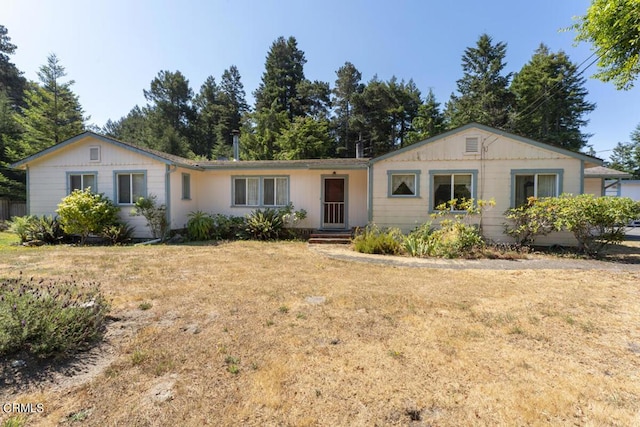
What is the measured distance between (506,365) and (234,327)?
116 inches

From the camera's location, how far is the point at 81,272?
6.38 m

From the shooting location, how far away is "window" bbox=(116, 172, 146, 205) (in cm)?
1173

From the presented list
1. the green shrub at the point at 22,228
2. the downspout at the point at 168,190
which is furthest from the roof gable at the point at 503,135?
the green shrub at the point at 22,228

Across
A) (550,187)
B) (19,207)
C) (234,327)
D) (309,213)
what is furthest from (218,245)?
(19,207)

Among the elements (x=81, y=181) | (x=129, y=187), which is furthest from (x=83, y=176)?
(x=129, y=187)

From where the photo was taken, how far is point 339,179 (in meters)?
12.5

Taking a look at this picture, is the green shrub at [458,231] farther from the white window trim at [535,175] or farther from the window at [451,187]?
the white window trim at [535,175]

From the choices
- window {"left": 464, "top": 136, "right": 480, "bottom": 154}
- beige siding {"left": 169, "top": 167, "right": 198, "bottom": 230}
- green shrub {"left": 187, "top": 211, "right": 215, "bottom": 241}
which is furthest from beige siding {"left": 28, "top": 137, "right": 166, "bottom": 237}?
window {"left": 464, "top": 136, "right": 480, "bottom": 154}

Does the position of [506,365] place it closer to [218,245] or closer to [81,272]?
[81,272]

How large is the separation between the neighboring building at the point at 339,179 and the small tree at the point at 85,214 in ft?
2.11

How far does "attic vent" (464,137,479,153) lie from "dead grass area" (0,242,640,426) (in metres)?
5.36

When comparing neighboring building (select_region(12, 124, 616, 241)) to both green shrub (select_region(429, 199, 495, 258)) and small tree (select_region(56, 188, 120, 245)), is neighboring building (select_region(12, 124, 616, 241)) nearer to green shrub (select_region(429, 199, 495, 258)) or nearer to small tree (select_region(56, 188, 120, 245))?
green shrub (select_region(429, 199, 495, 258))

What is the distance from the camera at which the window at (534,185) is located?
965 cm

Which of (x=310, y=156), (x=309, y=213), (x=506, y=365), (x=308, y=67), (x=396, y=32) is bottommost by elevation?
(x=506, y=365)
